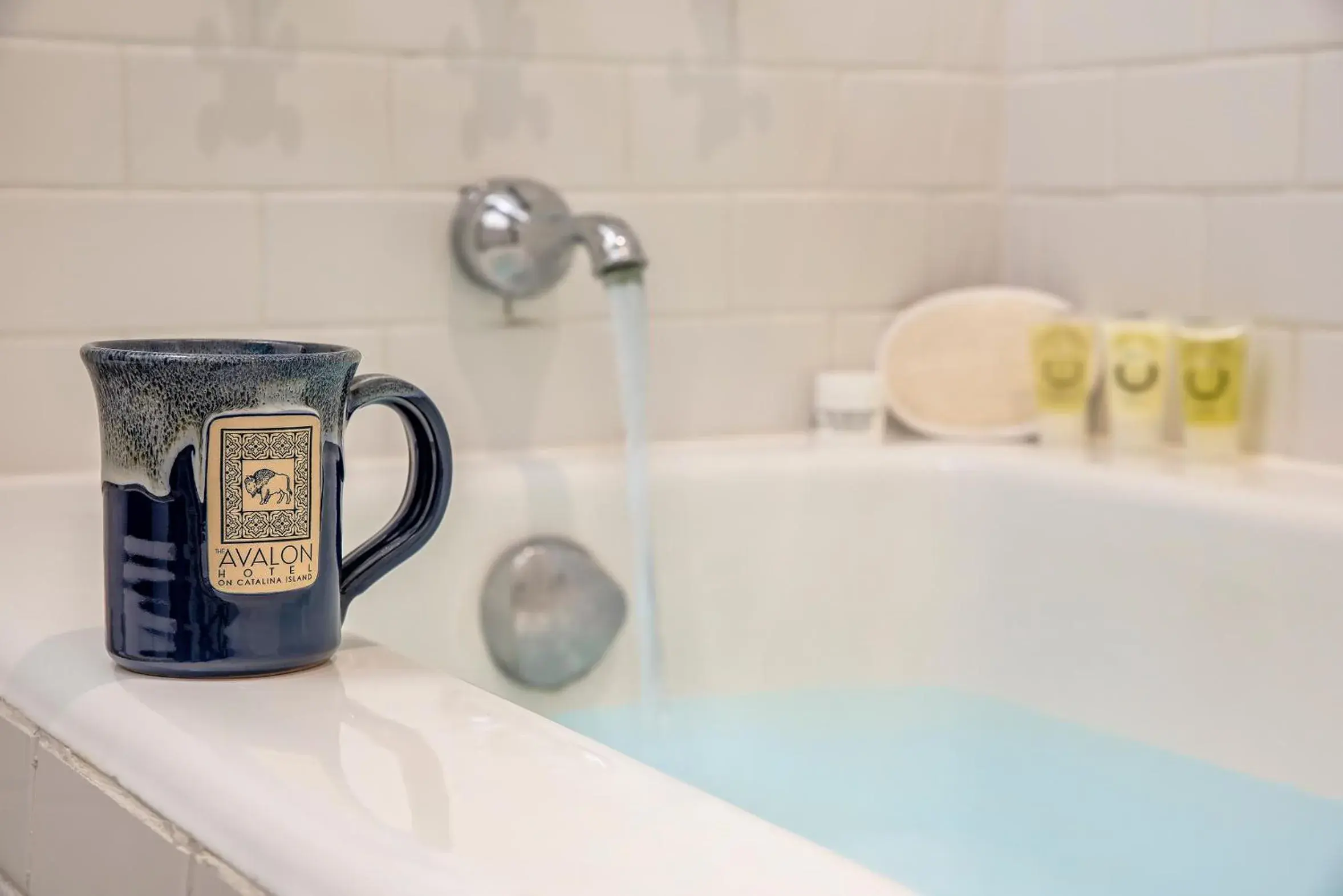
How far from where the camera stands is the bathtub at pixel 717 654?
464mm

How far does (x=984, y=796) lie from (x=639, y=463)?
343 mm

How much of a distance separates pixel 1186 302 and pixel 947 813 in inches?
19.9

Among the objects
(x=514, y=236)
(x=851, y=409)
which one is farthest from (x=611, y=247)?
(x=851, y=409)

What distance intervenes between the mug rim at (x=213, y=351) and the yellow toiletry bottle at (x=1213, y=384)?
0.78 meters

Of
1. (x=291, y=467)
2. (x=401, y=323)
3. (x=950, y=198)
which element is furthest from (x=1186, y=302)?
(x=291, y=467)

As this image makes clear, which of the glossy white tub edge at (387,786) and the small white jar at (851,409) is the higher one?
the small white jar at (851,409)

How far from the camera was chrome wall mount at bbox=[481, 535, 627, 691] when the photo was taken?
3.76 ft

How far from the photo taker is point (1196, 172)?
1301 millimetres

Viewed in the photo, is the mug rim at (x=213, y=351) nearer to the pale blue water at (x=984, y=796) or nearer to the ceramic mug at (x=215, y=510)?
the ceramic mug at (x=215, y=510)

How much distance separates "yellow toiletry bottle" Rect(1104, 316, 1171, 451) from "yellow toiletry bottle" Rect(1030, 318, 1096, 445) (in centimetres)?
2

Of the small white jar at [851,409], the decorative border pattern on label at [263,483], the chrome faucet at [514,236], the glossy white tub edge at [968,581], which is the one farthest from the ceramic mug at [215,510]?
the small white jar at [851,409]

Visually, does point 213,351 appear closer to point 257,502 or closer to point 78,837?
→ point 257,502

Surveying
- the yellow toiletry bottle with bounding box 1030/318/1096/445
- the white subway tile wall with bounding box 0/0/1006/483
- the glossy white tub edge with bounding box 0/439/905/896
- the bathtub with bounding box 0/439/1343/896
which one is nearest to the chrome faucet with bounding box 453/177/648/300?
the white subway tile wall with bounding box 0/0/1006/483

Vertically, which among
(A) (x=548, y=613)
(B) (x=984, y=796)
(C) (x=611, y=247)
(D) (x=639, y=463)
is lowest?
(B) (x=984, y=796)
